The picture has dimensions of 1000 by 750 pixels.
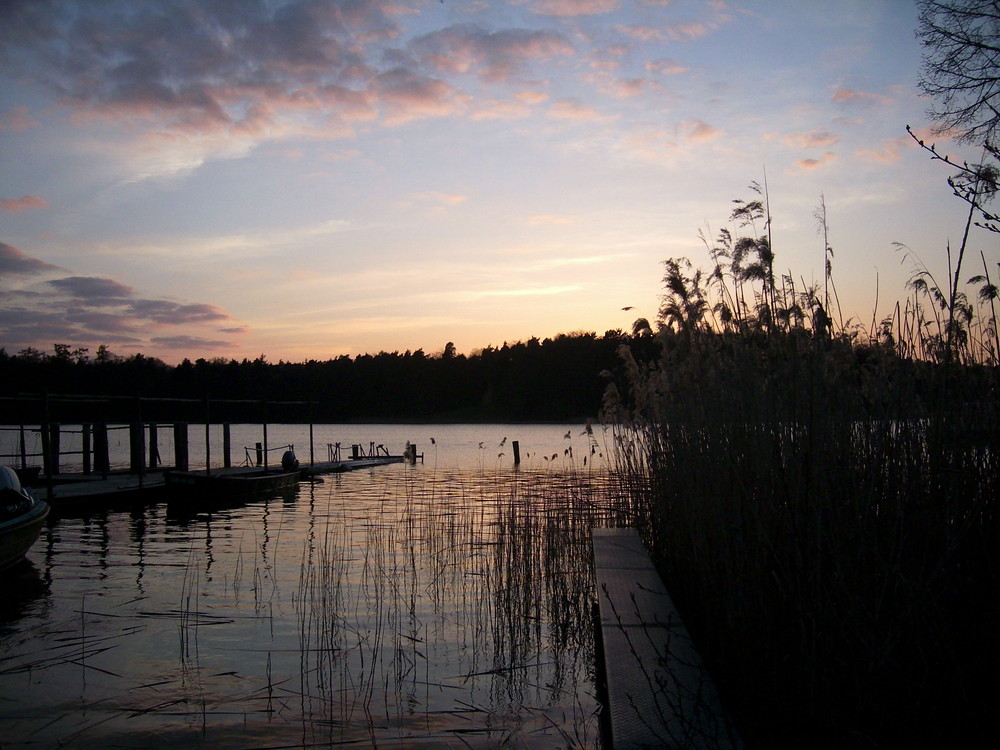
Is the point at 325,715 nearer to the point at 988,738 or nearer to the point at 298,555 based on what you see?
the point at 988,738

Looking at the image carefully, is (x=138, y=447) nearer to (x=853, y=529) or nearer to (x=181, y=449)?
(x=181, y=449)

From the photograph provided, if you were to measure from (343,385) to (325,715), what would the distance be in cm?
10089

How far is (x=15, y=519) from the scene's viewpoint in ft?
36.9

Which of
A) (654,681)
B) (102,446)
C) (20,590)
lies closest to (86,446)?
(102,446)

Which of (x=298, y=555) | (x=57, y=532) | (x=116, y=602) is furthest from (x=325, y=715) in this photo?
(x=57, y=532)

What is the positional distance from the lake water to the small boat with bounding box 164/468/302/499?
695 centimetres

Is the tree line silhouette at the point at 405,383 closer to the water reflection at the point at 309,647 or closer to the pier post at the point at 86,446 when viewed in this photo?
the pier post at the point at 86,446

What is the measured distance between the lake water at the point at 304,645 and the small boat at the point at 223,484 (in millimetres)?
6952

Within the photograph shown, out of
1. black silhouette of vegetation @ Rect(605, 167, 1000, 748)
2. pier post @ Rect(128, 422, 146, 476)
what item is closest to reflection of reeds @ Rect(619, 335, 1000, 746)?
black silhouette of vegetation @ Rect(605, 167, 1000, 748)

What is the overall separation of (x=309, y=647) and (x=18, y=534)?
6458mm

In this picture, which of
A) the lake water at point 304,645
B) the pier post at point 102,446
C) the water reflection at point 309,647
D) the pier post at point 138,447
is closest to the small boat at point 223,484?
the pier post at point 138,447

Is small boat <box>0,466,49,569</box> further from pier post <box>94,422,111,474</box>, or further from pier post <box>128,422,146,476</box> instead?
pier post <box>94,422,111,474</box>

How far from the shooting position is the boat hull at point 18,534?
10891mm

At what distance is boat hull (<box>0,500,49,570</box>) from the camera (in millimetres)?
10891
